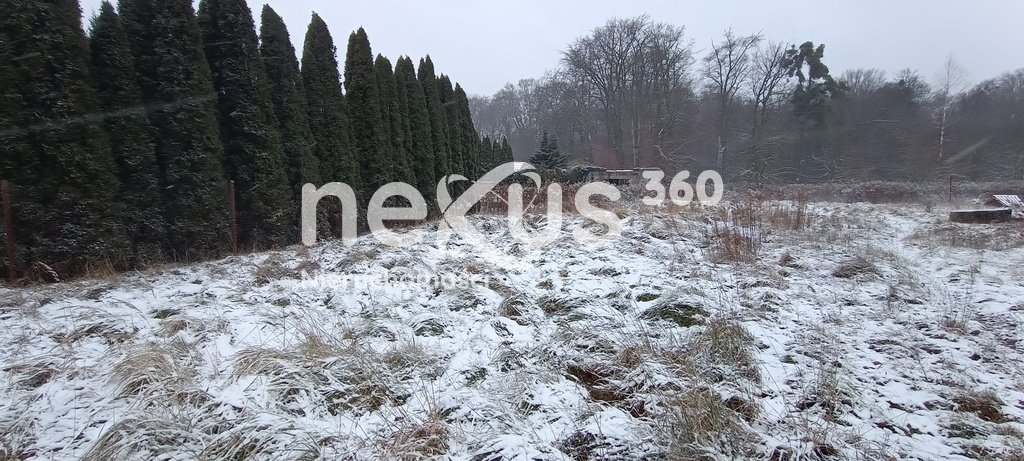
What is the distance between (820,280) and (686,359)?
2.54 metres

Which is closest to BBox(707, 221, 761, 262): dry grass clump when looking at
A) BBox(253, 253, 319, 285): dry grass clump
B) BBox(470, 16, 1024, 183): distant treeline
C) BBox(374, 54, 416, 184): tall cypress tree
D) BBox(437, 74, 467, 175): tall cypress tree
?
BBox(253, 253, 319, 285): dry grass clump

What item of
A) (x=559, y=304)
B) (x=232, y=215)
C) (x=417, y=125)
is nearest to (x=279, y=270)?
(x=232, y=215)

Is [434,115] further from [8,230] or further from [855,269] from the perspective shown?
[855,269]

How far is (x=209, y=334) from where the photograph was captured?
8.84 ft

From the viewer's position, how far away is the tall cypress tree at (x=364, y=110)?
7805 millimetres

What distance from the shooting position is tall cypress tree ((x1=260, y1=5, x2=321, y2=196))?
249 inches

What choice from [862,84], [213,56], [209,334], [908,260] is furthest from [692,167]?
[209,334]

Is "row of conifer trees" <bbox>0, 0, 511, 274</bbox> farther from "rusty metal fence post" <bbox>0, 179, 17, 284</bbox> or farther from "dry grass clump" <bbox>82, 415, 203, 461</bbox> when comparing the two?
"dry grass clump" <bbox>82, 415, 203, 461</bbox>

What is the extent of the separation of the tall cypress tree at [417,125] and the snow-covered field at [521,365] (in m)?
5.65

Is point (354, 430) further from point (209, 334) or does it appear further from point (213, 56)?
point (213, 56)

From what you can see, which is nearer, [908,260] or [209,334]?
[209,334]

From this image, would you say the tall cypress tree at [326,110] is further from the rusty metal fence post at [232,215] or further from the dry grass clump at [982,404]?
the dry grass clump at [982,404]

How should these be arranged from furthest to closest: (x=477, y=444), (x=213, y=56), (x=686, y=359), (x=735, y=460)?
(x=213, y=56) → (x=686, y=359) → (x=477, y=444) → (x=735, y=460)

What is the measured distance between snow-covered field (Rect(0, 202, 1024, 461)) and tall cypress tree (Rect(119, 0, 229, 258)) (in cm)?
90
